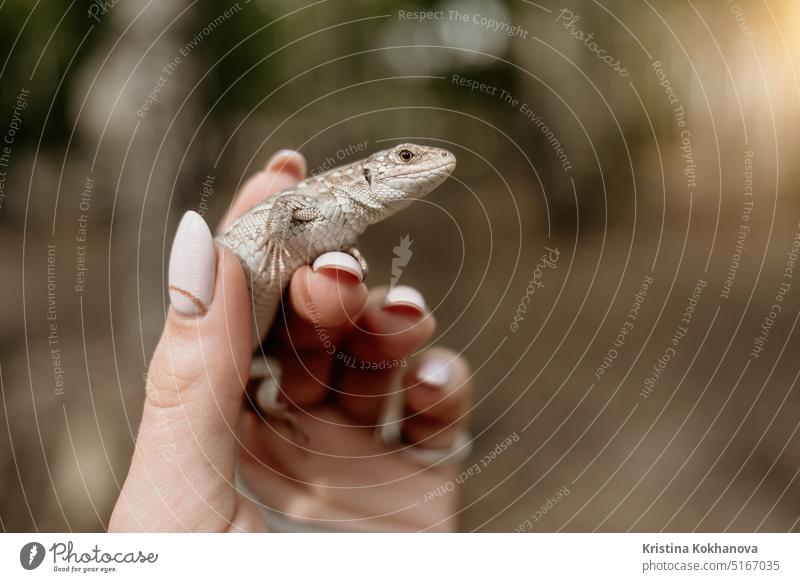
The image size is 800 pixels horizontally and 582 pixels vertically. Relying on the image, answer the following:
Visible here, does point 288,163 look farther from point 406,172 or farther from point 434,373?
point 434,373

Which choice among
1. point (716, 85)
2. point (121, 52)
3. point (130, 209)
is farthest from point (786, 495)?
point (121, 52)

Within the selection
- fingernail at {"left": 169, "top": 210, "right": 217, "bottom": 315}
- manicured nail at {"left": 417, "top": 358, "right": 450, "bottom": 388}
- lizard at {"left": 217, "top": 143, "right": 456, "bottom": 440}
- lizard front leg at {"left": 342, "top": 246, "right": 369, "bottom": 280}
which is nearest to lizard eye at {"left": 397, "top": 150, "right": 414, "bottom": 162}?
lizard at {"left": 217, "top": 143, "right": 456, "bottom": 440}

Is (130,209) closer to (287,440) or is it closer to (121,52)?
(121,52)

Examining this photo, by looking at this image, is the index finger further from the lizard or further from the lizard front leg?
the lizard front leg

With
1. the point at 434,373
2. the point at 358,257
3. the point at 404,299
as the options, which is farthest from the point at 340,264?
the point at 434,373

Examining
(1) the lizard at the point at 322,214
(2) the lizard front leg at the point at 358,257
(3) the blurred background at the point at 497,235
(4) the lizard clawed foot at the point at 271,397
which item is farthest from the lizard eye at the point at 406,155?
(4) the lizard clawed foot at the point at 271,397

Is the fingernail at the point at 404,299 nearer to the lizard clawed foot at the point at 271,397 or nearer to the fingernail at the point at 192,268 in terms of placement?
the lizard clawed foot at the point at 271,397
